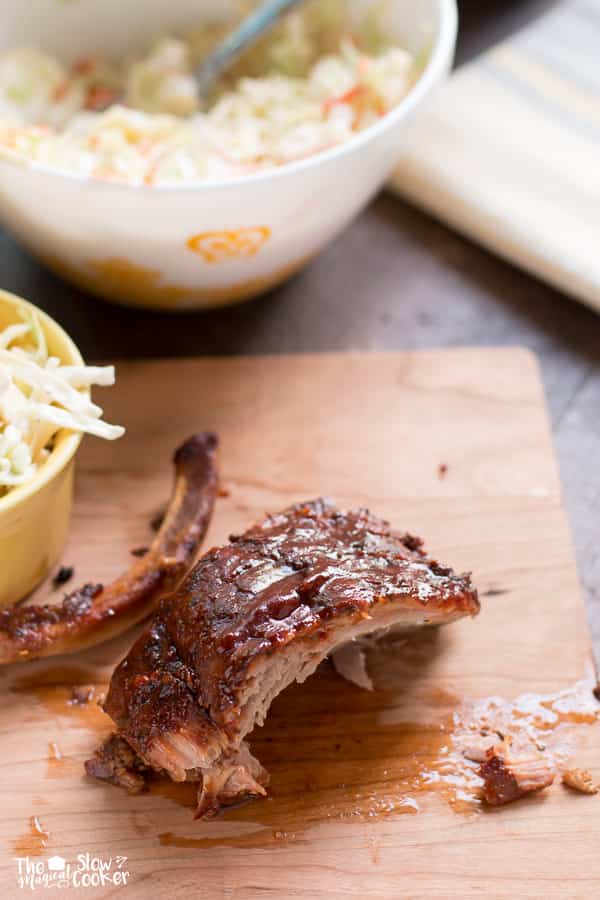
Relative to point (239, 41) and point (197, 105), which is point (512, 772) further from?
point (239, 41)

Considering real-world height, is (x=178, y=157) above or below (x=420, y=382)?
above

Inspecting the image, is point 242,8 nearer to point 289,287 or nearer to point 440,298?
point 289,287

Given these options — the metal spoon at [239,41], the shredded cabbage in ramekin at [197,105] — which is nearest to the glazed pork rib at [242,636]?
the shredded cabbage in ramekin at [197,105]

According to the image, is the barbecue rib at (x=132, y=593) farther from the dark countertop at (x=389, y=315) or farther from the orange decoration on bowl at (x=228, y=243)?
the dark countertop at (x=389, y=315)

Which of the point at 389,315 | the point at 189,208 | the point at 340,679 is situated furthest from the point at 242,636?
the point at 389,315

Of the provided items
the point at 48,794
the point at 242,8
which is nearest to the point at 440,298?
the point at 242,8

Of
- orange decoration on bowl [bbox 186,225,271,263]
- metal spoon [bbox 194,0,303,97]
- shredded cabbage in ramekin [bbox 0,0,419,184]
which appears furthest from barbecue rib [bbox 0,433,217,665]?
metal spoon [bbox 194,0,303,97]

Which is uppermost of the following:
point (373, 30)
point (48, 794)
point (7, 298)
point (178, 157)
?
point (373, 30)

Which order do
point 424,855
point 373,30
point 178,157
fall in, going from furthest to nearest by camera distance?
point 373,30
point 178,157
point 424,855
